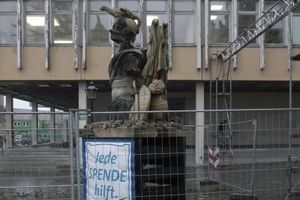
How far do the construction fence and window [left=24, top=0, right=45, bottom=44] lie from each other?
21.4m

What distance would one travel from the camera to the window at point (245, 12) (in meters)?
31.1

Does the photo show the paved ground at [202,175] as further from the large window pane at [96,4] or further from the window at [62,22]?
the large window pane at [96,4]

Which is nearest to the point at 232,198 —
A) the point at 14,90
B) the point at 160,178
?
the point at 160,178

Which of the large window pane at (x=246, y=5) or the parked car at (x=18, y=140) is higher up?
the large window pane at (x=246, y=5)

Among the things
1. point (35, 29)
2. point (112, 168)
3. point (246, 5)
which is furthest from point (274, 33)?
point (112, 168)

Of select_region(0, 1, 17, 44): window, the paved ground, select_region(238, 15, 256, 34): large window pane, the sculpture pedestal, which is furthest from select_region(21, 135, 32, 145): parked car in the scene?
select_region(238, 15, 256, 34): large window pane

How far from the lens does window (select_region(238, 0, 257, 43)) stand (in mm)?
31094

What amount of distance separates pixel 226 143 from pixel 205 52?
20496 millimetres

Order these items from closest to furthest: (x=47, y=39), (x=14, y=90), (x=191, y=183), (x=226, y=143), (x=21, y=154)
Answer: (x=21, y=154) → (x=191, y=183) → (x=226, y=143) → (x=47, y=39) → (x=14, y=90)

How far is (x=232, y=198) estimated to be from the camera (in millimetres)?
10930

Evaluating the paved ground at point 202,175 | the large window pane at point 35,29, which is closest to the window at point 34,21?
the large window pane at point 35,29

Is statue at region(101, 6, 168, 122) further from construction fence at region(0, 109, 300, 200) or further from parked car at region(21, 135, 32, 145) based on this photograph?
parked car at region(21, 135, 32, 145)

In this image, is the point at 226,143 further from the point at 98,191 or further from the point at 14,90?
the point at 14,90

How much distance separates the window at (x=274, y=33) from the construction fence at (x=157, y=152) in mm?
21804
